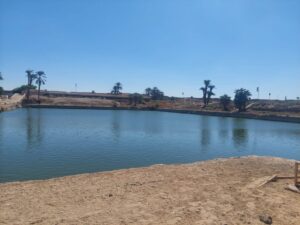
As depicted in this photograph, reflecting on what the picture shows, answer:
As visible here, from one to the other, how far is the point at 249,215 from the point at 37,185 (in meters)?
8.95

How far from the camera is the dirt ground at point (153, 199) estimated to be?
10352 mm

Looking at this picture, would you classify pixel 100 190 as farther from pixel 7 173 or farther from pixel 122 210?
pixel 7 173

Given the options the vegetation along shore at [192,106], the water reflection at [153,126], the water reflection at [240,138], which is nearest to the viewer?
the water reflection at [240,138]

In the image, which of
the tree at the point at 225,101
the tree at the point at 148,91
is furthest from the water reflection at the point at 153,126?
the tree at the point at 148,91

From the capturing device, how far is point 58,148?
29906 mm

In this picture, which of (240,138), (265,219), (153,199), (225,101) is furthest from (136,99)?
(265,219)

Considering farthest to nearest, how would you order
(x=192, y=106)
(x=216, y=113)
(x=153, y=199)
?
(x=192, y=106) < (x=216, y=113) < (x=153, y=199)

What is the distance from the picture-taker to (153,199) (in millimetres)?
12273

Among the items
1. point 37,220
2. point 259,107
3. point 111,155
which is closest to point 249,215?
point 37,220

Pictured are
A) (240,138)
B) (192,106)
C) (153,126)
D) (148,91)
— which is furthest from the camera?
(148,91)

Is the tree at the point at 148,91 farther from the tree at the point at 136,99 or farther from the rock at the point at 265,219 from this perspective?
the rock at the point at 265,219

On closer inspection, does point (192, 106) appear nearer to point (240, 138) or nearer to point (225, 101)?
point (225, 101)

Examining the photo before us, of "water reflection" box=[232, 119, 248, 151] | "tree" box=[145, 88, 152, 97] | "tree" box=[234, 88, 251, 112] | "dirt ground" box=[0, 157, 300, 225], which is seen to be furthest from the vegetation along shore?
"dirt ground" box=[0, 157, 300, 225]

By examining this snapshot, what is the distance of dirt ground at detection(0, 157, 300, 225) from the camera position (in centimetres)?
1035
